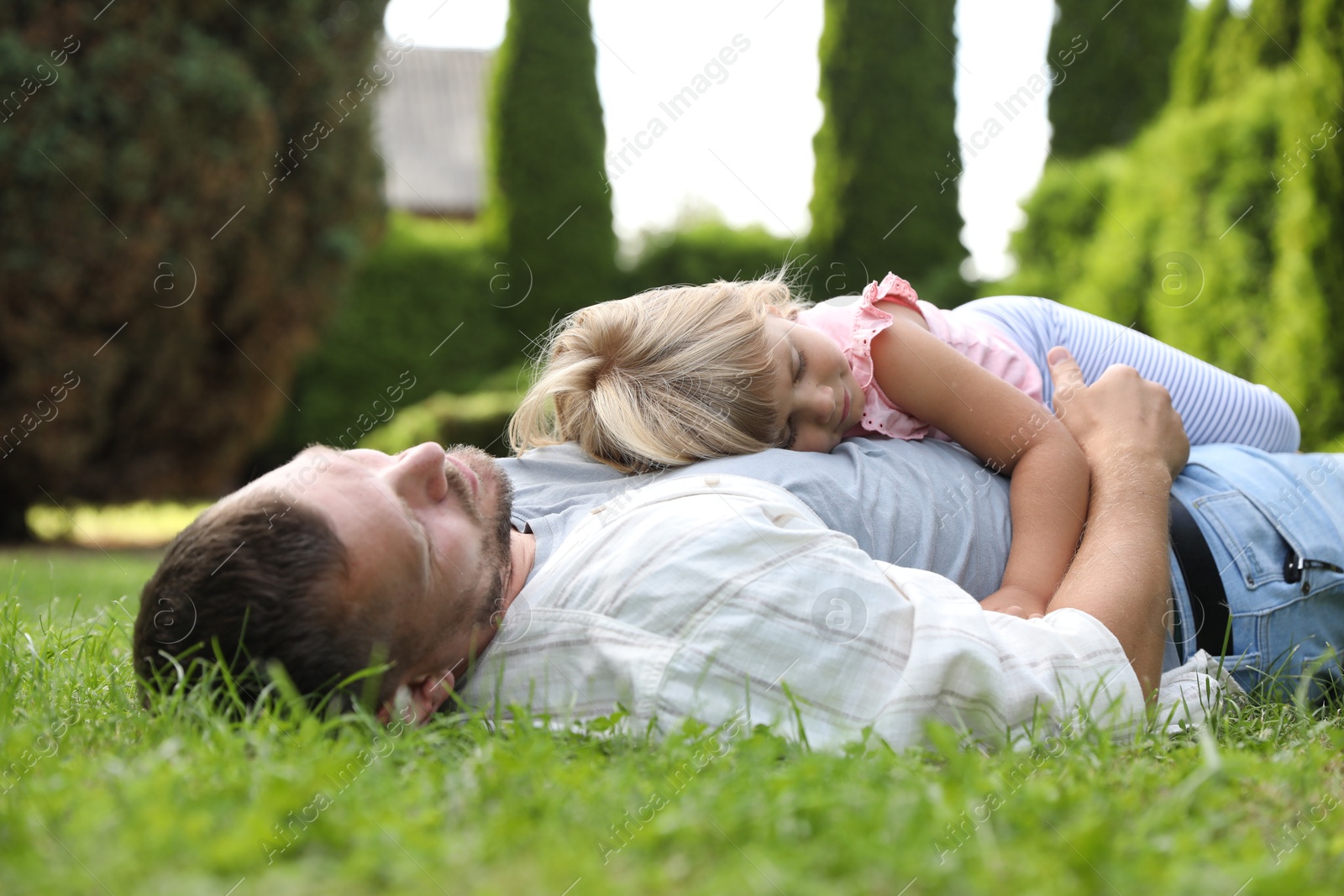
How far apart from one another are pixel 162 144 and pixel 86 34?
35.4 inches

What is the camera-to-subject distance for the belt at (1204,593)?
90.7 inches

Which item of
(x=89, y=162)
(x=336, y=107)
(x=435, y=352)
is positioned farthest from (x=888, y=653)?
(x=435, y=352)

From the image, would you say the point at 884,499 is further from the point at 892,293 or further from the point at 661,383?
the point at 892,293

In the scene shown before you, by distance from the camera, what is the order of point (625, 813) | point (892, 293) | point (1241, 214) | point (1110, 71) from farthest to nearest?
point (1110, 71) → point (1241, 214) → point (892, 293) → point (625, 813)

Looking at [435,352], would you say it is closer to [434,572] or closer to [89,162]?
[89,162]

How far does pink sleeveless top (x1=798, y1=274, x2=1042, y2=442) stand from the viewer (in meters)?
2.75

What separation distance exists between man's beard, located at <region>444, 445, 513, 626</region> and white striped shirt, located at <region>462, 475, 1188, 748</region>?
A: 0.10m

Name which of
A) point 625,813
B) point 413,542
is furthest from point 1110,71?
point 625,813

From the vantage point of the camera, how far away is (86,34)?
803cm

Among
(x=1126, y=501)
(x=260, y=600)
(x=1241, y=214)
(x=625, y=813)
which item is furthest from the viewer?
(x=1241, y=214)

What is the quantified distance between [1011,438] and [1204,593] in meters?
0.52

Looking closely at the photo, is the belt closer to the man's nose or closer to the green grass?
the green grass

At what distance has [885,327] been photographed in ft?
8.97

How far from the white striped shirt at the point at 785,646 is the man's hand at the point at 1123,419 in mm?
580
